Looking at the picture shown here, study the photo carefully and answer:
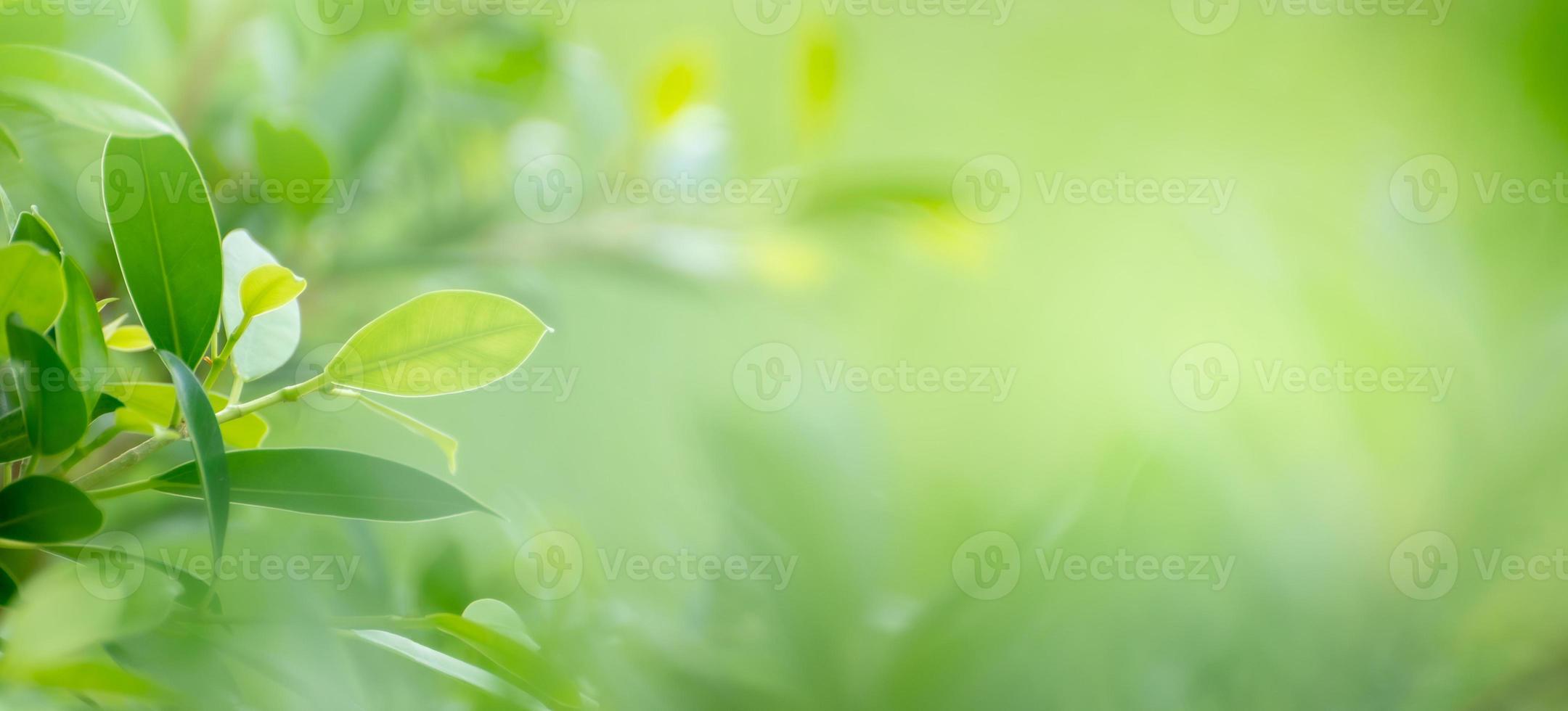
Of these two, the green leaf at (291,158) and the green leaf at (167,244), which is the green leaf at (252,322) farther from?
the green leaf at (291,158)

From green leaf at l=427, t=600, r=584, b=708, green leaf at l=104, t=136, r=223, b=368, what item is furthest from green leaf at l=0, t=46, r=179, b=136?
green leaf at l=427, t=600, r=584, b=708

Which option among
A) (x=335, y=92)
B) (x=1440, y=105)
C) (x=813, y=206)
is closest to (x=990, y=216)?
(x=813, y=206)

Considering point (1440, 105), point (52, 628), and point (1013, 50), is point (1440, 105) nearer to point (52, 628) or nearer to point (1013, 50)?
point (52, 628)

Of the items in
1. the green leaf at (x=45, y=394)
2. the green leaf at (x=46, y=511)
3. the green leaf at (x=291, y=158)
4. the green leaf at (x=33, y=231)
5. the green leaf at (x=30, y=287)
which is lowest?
the green leaf at (x=46, y=511)

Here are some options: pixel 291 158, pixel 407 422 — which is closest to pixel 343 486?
pixel 407 422

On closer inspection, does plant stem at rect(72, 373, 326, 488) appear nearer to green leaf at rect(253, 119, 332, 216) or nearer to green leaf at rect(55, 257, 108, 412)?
green leaf at rect(55, 257, 108, 412)

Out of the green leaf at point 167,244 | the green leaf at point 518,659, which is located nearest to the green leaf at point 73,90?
the green leaf at point 167,244

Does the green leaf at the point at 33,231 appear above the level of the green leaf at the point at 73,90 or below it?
below
